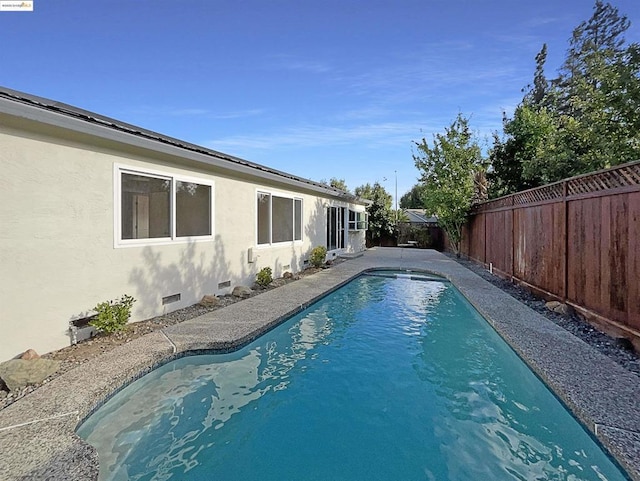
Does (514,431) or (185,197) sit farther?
(185,197)

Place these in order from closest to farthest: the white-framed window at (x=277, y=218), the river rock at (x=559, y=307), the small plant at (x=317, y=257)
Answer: the river rock at (x=559, y=307)
the white-framed window at (x=277, y=218)
the small plant at (x=317, y=257)

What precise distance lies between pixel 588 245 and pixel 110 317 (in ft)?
26.7

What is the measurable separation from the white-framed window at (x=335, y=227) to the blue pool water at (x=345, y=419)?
11202mm

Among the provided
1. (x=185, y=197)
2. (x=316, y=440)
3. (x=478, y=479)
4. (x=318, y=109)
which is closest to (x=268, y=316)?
(x=185, y=197)

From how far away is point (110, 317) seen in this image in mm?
5777

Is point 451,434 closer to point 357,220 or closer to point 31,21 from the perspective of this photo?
point 31,21

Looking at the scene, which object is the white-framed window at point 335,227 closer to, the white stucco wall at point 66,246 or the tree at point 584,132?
the tree at point 584,132

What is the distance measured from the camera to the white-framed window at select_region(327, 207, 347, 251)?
17644mm

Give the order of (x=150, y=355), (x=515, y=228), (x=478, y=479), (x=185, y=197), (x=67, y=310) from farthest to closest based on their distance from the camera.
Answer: (x=515, y=228), (x=185, y=197), (x=67, y=310), (x=150, y=355), (x=478, y=479)

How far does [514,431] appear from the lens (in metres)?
3.87

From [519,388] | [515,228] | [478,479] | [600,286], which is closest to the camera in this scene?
[478,479]

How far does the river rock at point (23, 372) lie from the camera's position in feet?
13.4

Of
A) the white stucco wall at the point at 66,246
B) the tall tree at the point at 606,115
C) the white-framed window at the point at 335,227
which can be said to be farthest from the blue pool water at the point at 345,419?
the white-framed window at the point at 335,227

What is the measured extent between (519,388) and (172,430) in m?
4.09
